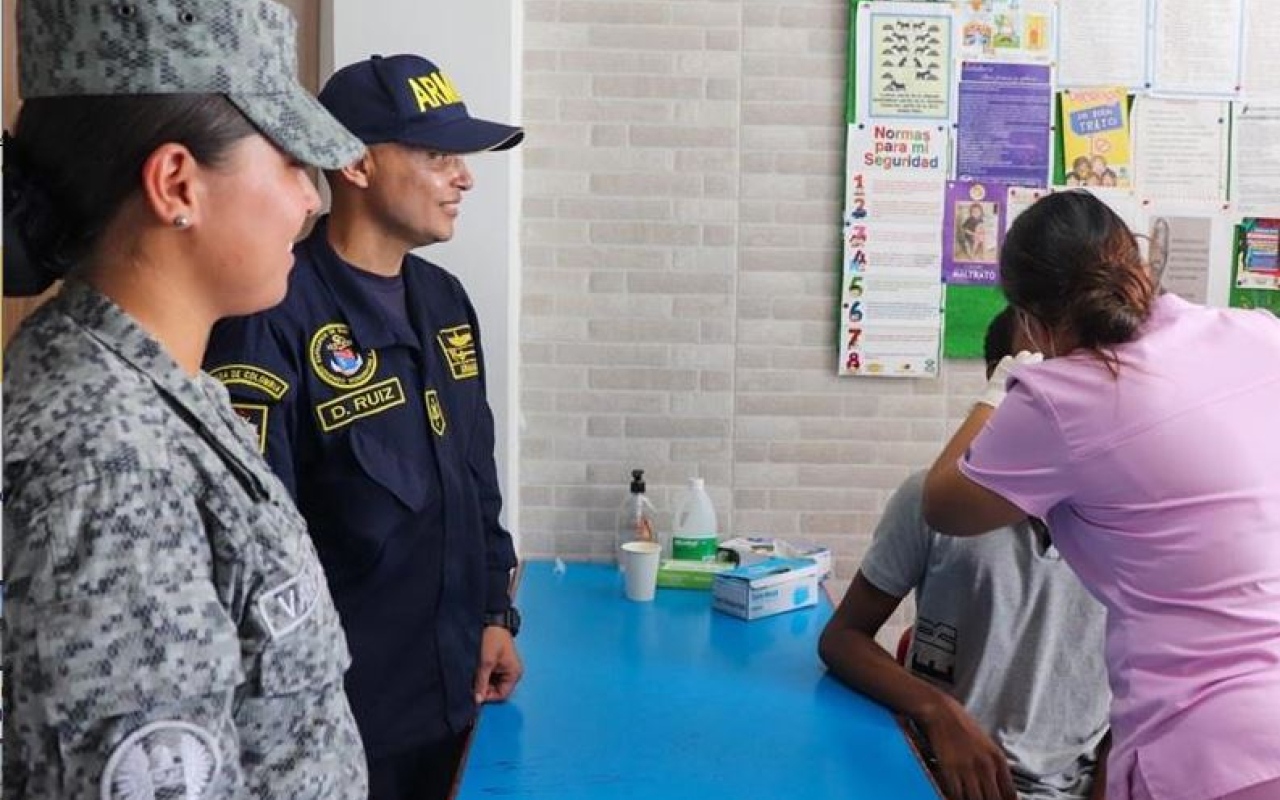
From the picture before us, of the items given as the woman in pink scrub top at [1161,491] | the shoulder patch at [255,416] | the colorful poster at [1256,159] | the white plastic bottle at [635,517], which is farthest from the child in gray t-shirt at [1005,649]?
the colorful poster at [1256,159]

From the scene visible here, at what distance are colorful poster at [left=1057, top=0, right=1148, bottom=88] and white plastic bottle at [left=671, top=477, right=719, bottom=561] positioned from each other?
135 cm

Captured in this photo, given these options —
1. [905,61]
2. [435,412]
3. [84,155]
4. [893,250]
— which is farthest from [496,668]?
[905,61]

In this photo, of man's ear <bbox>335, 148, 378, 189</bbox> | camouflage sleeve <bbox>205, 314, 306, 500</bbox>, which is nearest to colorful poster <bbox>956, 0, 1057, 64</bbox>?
man's ear <bbox>335, 148, 378, 189</bbox>

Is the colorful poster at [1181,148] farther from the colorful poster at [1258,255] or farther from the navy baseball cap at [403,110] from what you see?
the navy baseball cap at [403,110]

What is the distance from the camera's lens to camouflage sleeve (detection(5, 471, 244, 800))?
770 millimetres

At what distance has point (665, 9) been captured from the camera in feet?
9.29

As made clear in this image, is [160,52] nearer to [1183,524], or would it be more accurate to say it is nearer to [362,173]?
[362,173]

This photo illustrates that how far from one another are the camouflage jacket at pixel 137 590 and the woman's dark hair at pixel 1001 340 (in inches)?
62.4

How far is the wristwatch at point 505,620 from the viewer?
2.00 meters

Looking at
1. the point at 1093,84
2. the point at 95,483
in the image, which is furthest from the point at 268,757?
the point at 1093,84

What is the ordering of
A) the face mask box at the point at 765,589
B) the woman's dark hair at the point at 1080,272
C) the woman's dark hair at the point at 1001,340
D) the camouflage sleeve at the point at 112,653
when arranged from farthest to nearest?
the face mask box at the point at 765,589 < the woman's dark hair at the point at 1001,340 < the woman's dark hair at the point at 1080,272 < the camouflage sleeve at the point at 112,653

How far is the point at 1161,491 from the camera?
1.45 metres

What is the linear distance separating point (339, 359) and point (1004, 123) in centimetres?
184

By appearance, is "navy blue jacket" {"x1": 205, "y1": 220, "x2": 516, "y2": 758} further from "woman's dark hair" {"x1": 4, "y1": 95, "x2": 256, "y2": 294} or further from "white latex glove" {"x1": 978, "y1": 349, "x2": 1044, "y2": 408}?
"white latex glove" {"x1": 978, "y1": 349, "x2": 1044, "y2": 408}
